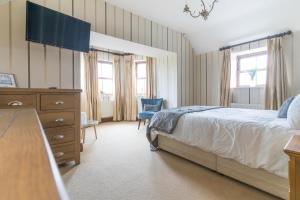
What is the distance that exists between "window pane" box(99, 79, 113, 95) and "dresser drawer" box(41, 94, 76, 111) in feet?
12.9

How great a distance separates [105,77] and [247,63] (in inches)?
171

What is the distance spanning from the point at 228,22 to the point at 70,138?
13.1ft

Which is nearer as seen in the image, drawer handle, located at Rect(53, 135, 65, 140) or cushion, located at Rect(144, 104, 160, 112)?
drawer handle, located at Rect(53, 135, 65, 140)

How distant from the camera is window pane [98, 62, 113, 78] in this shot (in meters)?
6.22

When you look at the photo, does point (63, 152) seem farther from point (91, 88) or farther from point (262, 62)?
point (262, 62)

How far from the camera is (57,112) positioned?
2252mm

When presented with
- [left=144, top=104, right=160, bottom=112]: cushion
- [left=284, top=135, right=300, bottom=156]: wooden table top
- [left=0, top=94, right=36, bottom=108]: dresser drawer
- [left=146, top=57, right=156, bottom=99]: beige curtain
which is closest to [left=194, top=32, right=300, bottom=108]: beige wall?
[left=144, top=104, right=160, bottom=112]: cushion

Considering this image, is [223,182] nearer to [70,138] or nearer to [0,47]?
[70,138]

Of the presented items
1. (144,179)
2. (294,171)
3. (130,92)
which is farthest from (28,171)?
(130,92)

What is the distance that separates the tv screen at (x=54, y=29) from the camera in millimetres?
2242

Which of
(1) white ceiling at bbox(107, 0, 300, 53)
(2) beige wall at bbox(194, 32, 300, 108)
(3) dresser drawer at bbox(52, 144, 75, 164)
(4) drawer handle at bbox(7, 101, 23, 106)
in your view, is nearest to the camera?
(4) drawer handle at bbox(7, 101, 23, 106)

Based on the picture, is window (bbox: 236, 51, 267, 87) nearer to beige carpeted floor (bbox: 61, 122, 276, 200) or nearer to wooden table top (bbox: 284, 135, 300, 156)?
beige carpeted floor (bbox: 61, 122, 276, 200)

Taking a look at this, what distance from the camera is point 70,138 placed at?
7.81 feet

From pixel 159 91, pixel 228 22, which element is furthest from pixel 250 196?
pixel 159 91
